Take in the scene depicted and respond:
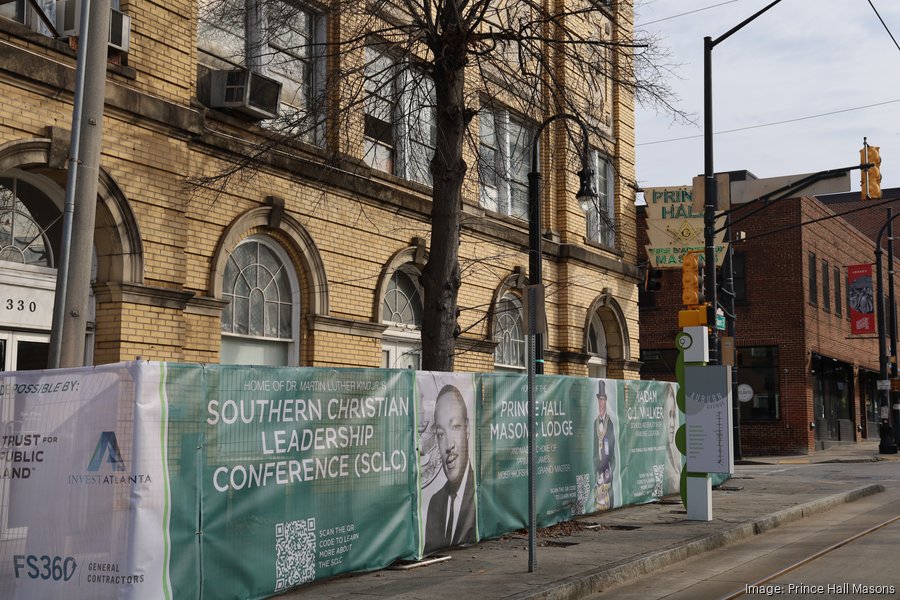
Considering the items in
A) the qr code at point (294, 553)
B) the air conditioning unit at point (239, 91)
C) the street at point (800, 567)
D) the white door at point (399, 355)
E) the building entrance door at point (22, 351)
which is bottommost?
the street at point (800, 567)

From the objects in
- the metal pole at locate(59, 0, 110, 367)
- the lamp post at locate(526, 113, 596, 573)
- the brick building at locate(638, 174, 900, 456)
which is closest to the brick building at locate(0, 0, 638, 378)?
the lamp post at locate(526, 113, 596, 573)

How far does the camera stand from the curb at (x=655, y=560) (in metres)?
8.92

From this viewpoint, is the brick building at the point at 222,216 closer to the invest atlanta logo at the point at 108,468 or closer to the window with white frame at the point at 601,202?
the window with white frame at the point at 601,202

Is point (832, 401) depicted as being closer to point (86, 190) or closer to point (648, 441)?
point (648, 441)

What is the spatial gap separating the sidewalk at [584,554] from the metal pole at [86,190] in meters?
2.78

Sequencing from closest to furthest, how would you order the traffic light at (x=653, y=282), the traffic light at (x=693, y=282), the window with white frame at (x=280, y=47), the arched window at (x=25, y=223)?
the arched window at (x=25, y=223)
the window with white frame at (x=280, y=47)
the traffic light at (x=693, y=282)
the traffic light at (x=653, y=282)

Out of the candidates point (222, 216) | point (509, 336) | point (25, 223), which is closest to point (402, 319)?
point (509, 336)

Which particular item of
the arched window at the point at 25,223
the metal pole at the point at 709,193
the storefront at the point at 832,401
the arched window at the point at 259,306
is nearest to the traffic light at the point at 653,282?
the metal pole at the point at 709,193

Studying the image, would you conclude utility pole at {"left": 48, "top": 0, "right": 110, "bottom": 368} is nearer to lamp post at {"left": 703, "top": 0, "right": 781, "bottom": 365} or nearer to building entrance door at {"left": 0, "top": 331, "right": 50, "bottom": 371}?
building entrance door at {"left": 0, "top": 331, "right": 50, "bottom": 371}

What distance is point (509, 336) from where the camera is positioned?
20469 mm

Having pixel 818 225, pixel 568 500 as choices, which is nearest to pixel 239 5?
pixel 568 500

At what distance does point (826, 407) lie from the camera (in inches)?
1647

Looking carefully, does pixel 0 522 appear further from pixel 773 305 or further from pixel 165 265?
pixel 773 305

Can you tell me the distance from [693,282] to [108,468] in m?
12.0
